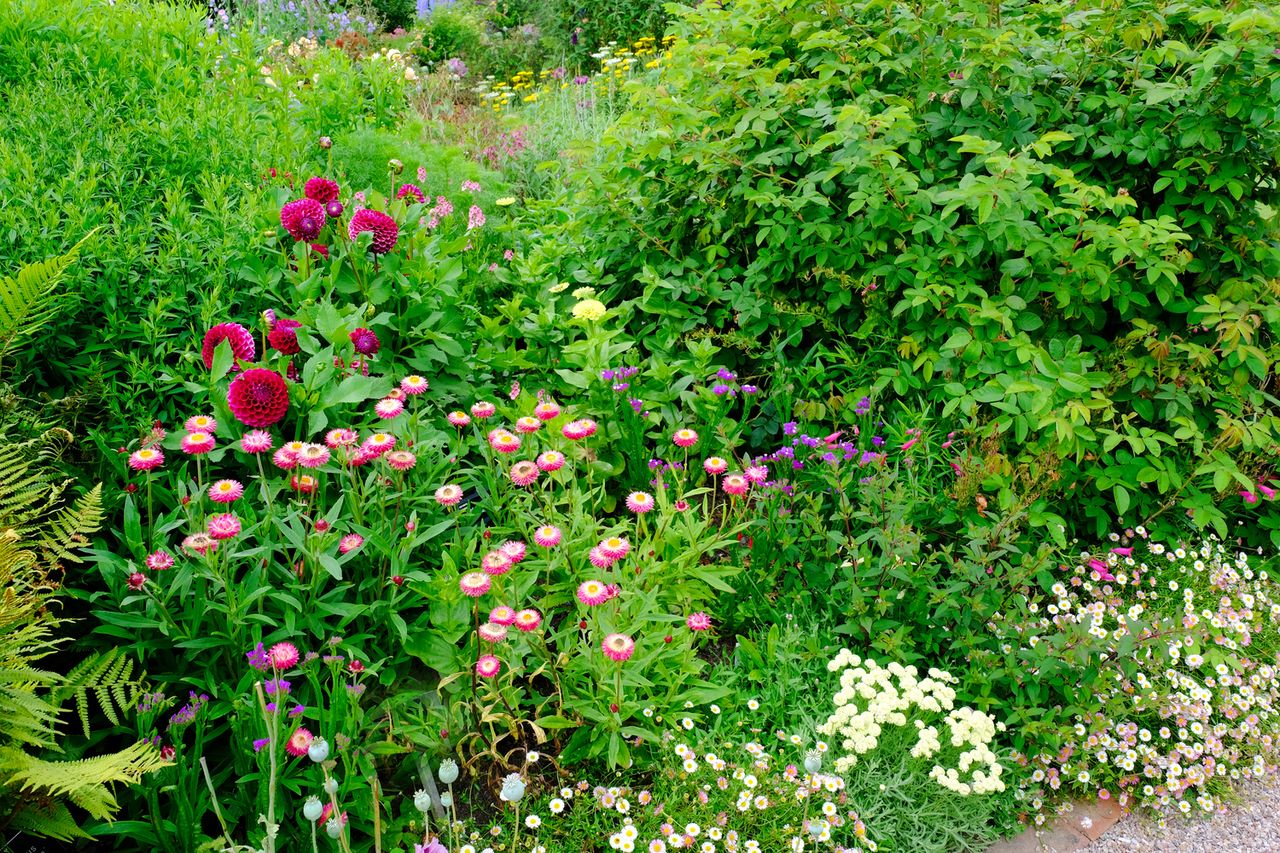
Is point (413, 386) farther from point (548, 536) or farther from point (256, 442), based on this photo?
point (548, 536)

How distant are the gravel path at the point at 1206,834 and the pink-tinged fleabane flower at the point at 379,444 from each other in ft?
6.85

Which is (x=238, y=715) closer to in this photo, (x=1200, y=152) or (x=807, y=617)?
(x=807, y=617)

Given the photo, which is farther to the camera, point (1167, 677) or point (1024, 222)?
point (1024, 222)

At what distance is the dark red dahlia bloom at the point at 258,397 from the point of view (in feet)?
6.76

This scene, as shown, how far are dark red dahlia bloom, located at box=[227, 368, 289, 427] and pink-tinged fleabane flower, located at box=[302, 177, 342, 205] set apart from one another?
729 millimetres

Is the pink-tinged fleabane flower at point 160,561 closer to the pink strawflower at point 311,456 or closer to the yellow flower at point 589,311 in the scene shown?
the pink strawflower at point 311,456

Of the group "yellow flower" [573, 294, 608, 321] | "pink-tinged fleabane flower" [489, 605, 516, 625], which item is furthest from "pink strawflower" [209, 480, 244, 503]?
"yellow flower" [573, 294, 608, 321]

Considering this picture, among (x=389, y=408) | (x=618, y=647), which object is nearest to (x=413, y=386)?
(x=389, y=408)

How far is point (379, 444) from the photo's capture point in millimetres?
2203

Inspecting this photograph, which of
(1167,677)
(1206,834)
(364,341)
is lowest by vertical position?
(1206,834)

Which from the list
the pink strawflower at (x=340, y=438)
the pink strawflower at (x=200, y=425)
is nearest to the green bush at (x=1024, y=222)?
the pink strawflower at (x=340, y=438)

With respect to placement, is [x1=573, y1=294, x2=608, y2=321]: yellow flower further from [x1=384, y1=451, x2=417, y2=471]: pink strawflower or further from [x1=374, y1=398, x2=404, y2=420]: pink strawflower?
[x1=384, y1=451, x2=417, y2=471]: pink strawflower

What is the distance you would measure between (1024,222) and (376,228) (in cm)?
204

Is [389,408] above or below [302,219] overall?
below
